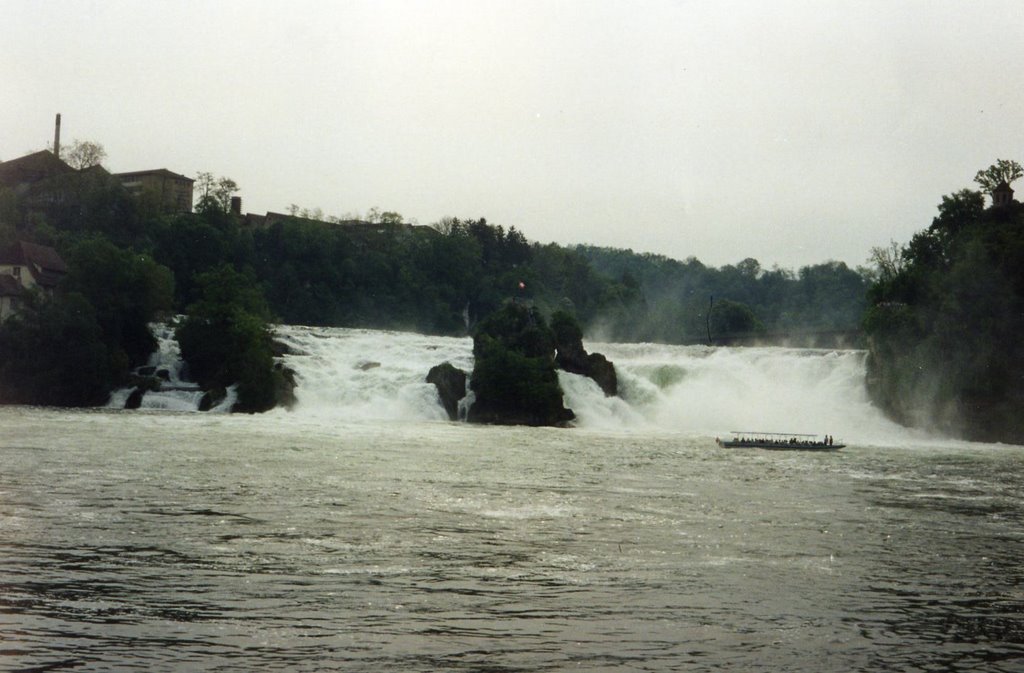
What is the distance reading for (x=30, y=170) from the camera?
99875mm

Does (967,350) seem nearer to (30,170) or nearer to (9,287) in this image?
(9,287)

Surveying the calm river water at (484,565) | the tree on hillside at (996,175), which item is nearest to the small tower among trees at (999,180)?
the tree on hillside at (996,175)

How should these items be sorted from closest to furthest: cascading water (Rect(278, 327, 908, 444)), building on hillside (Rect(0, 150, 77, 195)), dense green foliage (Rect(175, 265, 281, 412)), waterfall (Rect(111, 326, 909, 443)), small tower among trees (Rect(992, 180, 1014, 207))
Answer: dense green foliage (Rect(175, 265, 281, 412))
waterfall (Rect(111, 326, 909, 443))
cascading water (Rect(278, 327, 908, 444))
small tower among trees (Rect(992, 180, 1014, 207))
building on hillside (Rect(0, 150, 77, 195))

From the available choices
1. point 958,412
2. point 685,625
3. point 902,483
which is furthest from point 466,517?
point 958,412

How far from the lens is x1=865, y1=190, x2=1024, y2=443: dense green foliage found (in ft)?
185

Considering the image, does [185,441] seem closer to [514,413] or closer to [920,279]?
[514,413]

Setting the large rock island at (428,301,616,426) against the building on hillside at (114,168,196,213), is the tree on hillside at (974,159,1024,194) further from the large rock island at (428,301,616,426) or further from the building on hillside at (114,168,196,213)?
the building on hillside at (114,168,196,213)

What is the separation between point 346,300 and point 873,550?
7955cm

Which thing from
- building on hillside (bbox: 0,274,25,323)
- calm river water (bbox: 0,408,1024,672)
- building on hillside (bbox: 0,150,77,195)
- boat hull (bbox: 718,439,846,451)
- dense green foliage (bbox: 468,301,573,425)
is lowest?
calm river water (bbox: 0,408,1024,672)

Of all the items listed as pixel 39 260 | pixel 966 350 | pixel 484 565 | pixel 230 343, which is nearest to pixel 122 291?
pixel 230 343

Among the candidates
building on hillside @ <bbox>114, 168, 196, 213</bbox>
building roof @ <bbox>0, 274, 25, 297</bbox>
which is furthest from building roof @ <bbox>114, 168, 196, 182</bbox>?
building roof @ <bbox>0, 274, 25, 297</bbox>

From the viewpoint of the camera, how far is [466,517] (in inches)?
857

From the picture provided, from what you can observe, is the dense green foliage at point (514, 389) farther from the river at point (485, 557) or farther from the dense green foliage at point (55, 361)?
the dense green foliage at point (55, 361)

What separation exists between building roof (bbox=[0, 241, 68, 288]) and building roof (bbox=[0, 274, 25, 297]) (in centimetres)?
324
